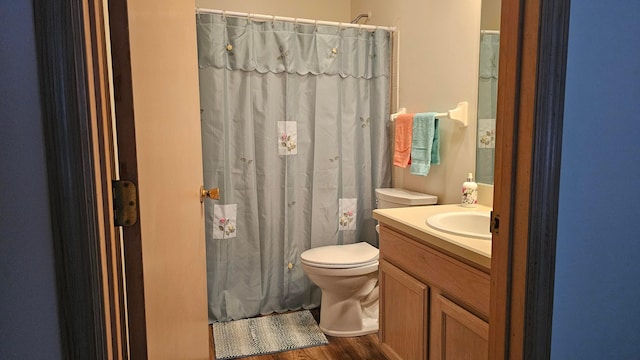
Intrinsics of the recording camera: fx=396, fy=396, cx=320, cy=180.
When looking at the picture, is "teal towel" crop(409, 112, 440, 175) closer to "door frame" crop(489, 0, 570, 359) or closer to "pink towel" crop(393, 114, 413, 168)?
"pink towel" crop(393, 114, 413, 168)

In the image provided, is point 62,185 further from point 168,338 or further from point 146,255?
point 168,338

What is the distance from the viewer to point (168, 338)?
36.5 inches

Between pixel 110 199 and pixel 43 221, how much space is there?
0.10 m

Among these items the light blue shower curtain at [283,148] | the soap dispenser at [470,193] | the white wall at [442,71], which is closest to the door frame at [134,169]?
the soap dispenser at [470,193]

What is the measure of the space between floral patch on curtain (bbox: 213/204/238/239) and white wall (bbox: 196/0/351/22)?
1465mm

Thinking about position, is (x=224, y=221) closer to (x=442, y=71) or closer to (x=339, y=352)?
(x=339, y=352)

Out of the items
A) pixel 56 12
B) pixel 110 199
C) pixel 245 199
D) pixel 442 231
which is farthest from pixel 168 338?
pixel 245 199

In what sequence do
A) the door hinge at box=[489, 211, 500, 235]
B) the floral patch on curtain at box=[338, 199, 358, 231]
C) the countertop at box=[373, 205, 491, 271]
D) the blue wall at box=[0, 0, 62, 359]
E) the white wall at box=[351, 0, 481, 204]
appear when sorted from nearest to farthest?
the blue wall at box=[0, 0, 62, 359], the door hinge at box=[489, 211, 500, 235], the countertop at box=[373, 205, 491, 271], the white wall at box=[351, 0, 481, 204], the floral patch on curtain at box=[338, 199, 358, 231]

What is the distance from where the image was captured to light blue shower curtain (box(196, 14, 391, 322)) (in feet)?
8.02

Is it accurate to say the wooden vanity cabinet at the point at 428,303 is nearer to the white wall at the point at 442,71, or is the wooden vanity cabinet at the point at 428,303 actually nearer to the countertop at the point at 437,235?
the countertop at the point at 437,235

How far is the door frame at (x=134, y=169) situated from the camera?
547mm

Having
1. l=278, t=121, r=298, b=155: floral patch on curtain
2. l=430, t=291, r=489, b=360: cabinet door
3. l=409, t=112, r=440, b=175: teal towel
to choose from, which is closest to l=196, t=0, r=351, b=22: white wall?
l=278, t=121, r=298, b=155: floral patch on curtain

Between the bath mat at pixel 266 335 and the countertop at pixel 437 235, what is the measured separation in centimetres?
96

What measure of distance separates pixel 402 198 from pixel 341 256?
20.1 inches
